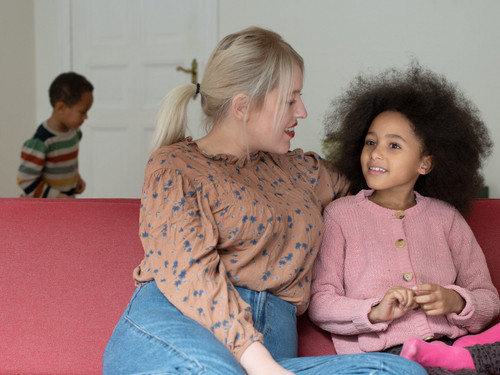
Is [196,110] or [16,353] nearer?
[16,353]

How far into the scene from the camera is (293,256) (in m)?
1.49

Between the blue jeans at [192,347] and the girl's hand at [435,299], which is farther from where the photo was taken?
the girl's hand at [435,299]

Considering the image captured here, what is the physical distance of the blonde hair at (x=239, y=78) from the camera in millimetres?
1541

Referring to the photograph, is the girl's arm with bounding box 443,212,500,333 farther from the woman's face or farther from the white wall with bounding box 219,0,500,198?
the white wall with bounding box 219,0,500,198

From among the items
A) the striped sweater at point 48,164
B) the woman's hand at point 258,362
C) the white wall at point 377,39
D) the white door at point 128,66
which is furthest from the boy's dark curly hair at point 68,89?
the woman's hand at point 258,362

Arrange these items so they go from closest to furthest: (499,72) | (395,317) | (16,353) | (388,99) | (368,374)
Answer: (368,374)
(395,317)
(16,353)
(388,99)
(499,72)

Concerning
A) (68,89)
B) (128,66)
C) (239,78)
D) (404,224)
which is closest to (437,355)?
(404,224)

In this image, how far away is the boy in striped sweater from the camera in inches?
150

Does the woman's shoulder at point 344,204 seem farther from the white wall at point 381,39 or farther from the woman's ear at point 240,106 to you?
the white wall at point 381,39

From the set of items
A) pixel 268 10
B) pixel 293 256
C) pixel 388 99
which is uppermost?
pixel 268 10

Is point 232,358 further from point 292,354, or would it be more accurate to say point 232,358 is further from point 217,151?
point 217,151

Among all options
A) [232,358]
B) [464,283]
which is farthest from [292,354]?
[464,283]

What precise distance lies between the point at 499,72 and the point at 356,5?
39.5 inches

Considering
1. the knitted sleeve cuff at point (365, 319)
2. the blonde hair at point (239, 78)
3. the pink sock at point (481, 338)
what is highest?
the blonde hair at point (239, 78)
